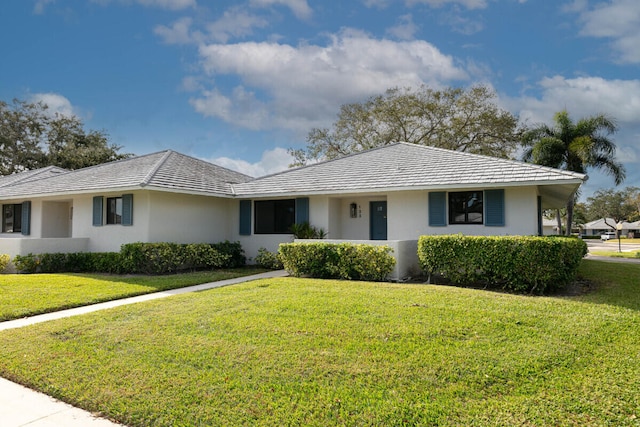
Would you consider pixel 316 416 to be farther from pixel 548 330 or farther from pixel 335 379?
pixel 548 330

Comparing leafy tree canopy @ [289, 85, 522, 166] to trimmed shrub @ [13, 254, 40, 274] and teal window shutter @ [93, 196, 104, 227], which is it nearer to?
teal window shutter @ [93, 196, 104, 227]

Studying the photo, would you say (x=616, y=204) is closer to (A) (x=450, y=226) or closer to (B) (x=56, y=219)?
(A) (x=450, y=226)

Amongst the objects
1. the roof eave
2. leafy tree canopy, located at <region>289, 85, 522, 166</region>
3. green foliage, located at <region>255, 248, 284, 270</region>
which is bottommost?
→ green foliage, located at <region>255, 248, 284, 270</region>

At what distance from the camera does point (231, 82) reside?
19109 mm

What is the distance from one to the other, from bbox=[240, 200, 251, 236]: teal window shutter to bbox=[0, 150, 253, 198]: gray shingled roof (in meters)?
0.85

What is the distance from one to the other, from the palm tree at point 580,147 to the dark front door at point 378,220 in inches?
628

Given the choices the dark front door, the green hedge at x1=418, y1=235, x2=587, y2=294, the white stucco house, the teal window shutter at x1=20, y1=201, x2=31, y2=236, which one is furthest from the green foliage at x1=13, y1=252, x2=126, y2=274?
the green hedge at x1=418, y1=235, x2=587, y2=294

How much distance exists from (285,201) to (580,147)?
807 inches

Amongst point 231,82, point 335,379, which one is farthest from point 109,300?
point 231,82

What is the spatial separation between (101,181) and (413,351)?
14.7 m

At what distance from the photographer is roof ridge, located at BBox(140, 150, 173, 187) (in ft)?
43.4

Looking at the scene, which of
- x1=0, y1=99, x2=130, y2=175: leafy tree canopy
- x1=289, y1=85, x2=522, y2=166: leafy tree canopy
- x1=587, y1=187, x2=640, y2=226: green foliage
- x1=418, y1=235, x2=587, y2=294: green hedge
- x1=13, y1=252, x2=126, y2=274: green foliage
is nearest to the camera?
x1=418, y1=235, x2=587, y2=294: green hedge

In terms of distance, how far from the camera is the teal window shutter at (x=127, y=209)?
14.2 metres

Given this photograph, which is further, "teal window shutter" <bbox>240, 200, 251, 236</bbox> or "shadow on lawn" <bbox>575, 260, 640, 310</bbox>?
"teal window shutter" <bbox>240, 200, 251, 236</bbox>
